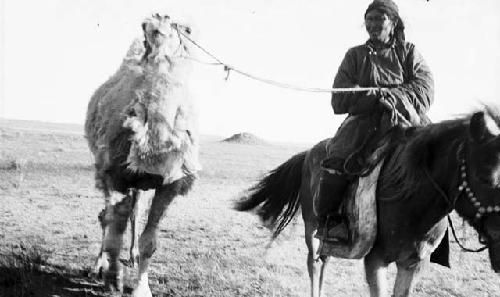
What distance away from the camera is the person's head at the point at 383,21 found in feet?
12.4

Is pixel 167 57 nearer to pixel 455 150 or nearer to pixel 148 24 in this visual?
pixel 148 24

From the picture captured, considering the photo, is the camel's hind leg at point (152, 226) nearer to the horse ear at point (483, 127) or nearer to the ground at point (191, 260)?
the ground at point (191, 260)

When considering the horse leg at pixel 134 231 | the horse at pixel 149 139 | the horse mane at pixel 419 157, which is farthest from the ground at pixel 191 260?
the horse at pixel 149 139

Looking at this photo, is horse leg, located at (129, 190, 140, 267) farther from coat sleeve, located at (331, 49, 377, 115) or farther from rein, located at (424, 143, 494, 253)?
rein, located at (424, 143, 494, 253)

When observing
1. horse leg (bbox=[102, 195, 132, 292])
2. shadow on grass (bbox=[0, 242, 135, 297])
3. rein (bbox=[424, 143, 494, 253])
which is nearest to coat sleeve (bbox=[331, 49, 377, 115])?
rein (bbox=[424, 143, 494, 253])

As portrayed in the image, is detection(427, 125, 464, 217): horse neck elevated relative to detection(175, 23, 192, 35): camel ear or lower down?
lower down

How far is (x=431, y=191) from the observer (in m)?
3.32

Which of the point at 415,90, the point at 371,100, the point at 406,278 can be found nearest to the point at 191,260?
the point at 406,278

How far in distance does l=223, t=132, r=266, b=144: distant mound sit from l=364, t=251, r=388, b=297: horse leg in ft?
167

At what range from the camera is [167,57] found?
15.5 ft

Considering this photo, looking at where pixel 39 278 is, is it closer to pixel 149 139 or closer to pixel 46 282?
pixel 46 282

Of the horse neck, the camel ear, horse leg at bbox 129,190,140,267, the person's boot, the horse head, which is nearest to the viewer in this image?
the horse head

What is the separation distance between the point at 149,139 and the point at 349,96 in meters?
1.84

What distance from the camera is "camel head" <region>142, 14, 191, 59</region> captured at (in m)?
4.55
